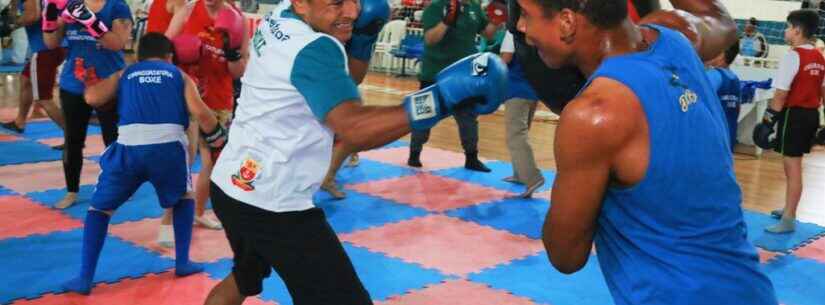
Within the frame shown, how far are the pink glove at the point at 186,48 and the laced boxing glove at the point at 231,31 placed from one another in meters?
0.16

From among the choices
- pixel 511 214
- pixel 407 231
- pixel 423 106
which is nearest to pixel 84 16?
pixel 407 231

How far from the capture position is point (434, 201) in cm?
588

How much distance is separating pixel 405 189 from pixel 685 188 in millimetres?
4779

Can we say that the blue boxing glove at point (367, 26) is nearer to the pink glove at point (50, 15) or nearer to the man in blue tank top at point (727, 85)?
the man in blue tank top at point (727, 85)

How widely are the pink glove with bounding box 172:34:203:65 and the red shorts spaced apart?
8.77 ft

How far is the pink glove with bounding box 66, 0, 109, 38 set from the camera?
4.55 metres

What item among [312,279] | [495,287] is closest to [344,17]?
[312,279]

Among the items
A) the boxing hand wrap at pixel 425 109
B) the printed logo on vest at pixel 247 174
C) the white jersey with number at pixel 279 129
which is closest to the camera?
the boxing hand wrap at pixel 425 109

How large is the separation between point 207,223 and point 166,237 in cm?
45

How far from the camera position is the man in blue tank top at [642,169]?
144 centimetres

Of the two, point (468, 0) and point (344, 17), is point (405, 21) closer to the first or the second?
point (468, 0)

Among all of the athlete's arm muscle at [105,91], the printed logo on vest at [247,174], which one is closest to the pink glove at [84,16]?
the athlete's arm muscle at [105,91]

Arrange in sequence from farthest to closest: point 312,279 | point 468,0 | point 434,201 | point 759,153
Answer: point 759,153 → point 468,0 → point 434,201 → point 312,279

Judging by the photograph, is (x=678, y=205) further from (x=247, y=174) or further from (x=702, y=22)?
(x=247, y=174)
